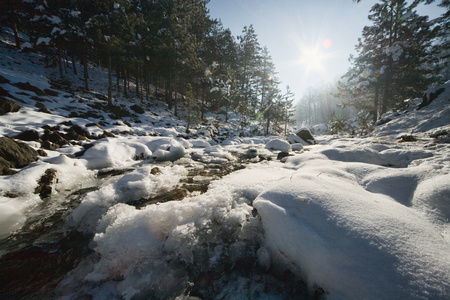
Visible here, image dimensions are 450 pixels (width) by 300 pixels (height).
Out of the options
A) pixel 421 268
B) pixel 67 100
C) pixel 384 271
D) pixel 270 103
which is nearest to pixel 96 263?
pixel 384 271

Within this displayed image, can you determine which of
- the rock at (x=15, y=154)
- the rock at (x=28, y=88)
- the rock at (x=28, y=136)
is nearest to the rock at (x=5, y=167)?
the rock at (x=15, y=154)

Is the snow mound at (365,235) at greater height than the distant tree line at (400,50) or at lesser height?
lesser

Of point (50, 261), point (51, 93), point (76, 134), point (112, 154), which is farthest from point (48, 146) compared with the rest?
point (51, 93)

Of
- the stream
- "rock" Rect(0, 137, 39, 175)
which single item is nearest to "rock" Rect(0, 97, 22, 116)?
"rock" Rect(0, 137, 39, 175)

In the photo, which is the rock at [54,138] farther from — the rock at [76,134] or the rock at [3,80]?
the rock at [3,80]

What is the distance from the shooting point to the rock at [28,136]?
17.5 ft

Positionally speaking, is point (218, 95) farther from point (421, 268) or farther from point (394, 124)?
point (421, 268)

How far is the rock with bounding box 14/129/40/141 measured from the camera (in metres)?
5.35

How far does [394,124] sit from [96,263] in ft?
46.4

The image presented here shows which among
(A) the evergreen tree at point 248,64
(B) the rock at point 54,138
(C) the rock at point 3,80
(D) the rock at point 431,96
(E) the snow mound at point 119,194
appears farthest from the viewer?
(A) the evergreen tree at point 248,64

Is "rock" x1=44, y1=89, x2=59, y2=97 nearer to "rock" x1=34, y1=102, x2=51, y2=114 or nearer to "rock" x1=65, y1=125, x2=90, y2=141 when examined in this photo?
"rock" x1=34, y1=102, x2=51, y2=114

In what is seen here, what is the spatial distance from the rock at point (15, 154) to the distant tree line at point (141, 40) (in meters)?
11.9

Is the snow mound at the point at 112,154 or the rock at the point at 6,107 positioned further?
the rock at the point at 6,107

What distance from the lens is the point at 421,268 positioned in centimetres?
111
